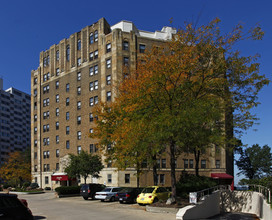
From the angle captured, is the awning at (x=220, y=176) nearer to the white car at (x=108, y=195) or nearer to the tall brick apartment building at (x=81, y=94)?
the tall brick apartment building at (x=81, y=94)

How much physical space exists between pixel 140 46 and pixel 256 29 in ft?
107

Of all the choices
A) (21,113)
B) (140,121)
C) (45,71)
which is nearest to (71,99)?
(45,71)

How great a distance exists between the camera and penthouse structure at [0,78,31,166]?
14038 centimetres

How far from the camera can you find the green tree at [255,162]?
297ft

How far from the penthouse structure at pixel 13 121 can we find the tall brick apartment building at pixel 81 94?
265 ft

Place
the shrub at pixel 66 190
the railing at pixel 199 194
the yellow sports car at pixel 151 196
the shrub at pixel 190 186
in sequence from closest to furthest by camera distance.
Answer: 1. the railing at pixel 199 194
2. the yellow sports car at pixel 151 196
3. the shrub at pixel 190 186
4. the shrub at pixel 66 190

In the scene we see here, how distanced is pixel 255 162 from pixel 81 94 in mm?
59137

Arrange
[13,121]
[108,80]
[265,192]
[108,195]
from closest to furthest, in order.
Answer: [265,192]
[108,195]
[108,80]
[13,121]

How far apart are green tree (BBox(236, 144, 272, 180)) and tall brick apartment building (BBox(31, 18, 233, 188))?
33834 mm

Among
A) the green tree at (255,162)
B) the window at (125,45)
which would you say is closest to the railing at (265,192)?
the window at (125,45)

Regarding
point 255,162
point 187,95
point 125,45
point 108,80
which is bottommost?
point 255,162

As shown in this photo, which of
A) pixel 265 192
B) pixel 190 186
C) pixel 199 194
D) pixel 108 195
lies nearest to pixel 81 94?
pixel 108 195

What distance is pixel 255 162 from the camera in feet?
296

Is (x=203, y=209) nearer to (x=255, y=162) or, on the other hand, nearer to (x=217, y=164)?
(x=217, y=164)
